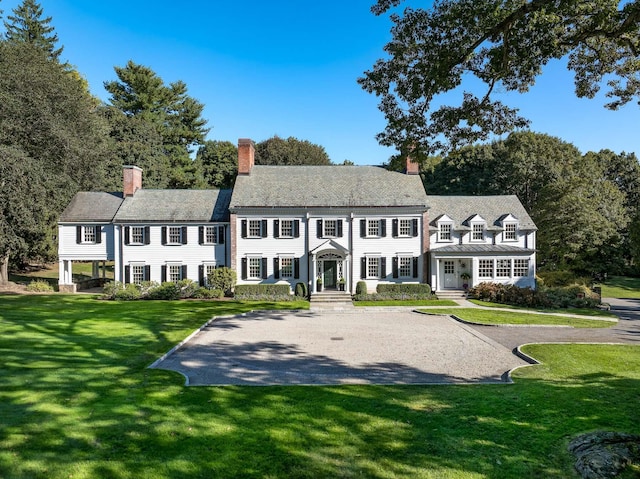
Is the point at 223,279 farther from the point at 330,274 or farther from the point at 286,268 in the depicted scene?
the point at 330,274

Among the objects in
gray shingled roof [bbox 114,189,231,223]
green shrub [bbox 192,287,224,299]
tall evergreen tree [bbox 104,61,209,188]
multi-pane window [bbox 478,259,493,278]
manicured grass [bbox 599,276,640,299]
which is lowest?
manicured grass [bbox 599,276,640,299]

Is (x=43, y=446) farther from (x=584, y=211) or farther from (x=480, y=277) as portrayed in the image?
(x=584, y=211)

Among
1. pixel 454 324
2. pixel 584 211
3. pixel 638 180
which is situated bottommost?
pixel 454 324

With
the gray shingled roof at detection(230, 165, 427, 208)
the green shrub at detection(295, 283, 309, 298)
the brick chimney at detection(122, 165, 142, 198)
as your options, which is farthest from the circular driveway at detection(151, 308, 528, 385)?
the brick chimney at detection(122, 165, 142, 198)

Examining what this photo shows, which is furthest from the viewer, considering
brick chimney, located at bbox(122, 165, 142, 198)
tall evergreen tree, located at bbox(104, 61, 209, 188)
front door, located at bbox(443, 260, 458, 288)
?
tall evergreen tree, located at bbox(104, 61, 209, 188)

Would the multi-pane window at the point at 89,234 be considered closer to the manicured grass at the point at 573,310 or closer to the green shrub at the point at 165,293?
the green shrub at the point at 165,293

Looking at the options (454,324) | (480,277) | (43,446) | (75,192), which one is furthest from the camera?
(75,192)

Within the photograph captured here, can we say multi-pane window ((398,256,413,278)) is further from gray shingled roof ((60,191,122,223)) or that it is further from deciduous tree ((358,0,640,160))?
gray shingled roof ((60,191,122,223))

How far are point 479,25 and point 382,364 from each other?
973 centimetres

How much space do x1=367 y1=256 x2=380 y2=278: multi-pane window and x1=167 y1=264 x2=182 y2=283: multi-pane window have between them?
46.2 feet

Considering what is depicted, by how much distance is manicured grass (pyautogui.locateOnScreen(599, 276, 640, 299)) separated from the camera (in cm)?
3409

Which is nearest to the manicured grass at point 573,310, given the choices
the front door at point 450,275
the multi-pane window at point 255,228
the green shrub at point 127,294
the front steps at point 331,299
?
the front door at point 450,275

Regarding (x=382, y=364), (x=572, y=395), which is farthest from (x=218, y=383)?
(x=572, y=395)

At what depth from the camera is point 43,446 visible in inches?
244
